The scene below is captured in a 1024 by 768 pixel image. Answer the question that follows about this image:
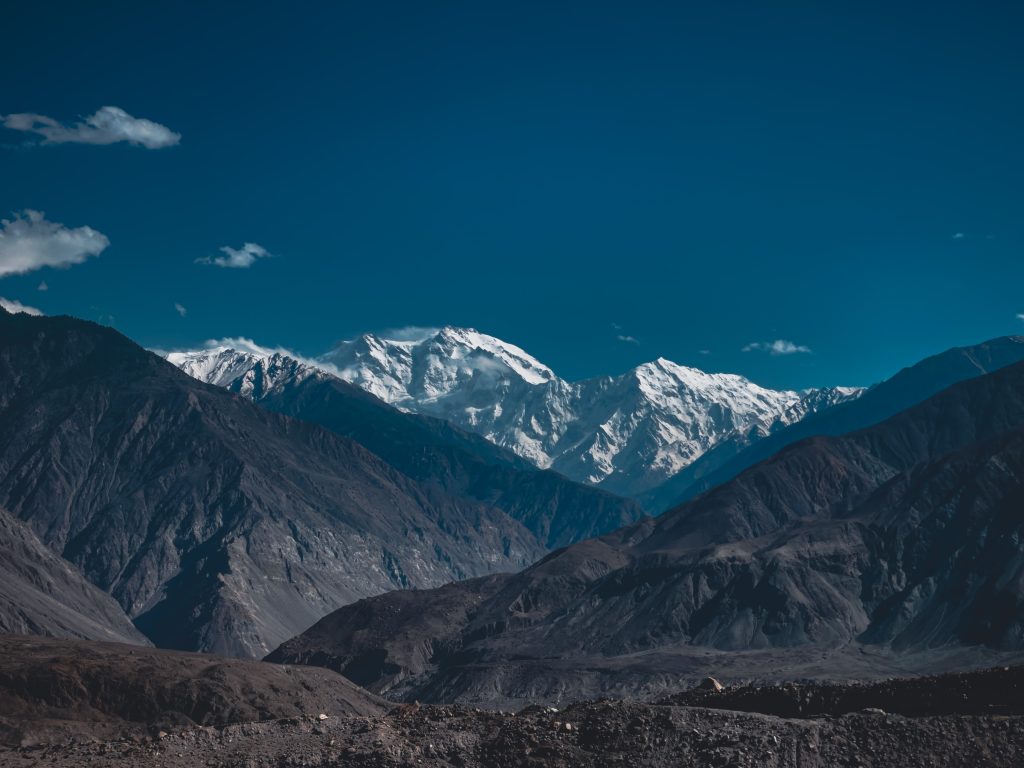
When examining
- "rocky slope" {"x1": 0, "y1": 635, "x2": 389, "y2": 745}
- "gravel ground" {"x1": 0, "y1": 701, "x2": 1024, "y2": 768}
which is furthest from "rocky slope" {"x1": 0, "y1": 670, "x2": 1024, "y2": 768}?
"rocky slope" {"x1": 0, "y1": 635, "x2": 389, "y2": 745}

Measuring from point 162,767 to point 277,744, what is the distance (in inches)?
154

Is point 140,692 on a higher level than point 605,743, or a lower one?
lower

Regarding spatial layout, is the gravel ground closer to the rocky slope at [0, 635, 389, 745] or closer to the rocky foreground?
the rocky foreground

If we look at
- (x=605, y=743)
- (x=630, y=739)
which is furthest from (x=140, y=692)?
(x=630, y=739)

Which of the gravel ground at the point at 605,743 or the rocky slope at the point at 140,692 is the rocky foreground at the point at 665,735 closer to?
the gravel ground at the point at 605,743

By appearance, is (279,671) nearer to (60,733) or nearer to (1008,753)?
(60,733)

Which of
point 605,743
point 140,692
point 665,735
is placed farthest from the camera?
point 140,692

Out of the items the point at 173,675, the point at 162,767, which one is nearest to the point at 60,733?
the point at 173,675

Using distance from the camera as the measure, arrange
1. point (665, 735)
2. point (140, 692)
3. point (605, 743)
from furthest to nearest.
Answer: point (140, 692), point (605, 743), point (665, 735)

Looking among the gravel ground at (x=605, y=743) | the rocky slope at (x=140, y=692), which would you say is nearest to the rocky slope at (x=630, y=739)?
the gravel ground at (x=605, y=743)

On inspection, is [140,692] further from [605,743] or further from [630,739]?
[630,739]

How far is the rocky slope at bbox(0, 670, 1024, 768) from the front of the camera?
42219 mm

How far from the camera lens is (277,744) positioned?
4538cm

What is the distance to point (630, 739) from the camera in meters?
43.6
